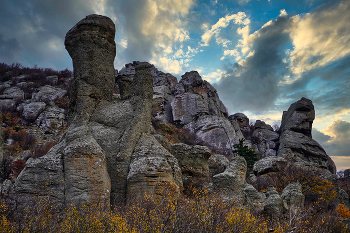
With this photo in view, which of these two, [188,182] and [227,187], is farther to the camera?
[188,182]

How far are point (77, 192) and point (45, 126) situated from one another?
26.1 meters

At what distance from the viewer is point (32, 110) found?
32531 millimetres

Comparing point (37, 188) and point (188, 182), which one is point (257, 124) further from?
point (37, 188)

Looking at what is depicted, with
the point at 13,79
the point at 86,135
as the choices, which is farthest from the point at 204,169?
the point at 13,79

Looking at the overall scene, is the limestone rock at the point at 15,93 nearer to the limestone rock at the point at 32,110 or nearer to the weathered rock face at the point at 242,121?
the limestone rock at the point at 32,110

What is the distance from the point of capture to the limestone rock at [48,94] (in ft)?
123

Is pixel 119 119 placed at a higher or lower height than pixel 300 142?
lower

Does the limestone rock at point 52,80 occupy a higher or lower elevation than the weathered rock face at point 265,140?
higher

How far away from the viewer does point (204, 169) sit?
→ 13.3 metres

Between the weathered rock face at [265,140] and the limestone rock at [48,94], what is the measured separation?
3749 centimetres

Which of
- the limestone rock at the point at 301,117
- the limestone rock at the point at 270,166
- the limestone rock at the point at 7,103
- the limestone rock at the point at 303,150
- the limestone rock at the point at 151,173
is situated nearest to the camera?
the limestone rock at the point at 151,173

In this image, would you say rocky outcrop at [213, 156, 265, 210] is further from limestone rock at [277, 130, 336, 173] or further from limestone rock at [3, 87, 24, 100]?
limestone rock at [3, 87, 24, 100]

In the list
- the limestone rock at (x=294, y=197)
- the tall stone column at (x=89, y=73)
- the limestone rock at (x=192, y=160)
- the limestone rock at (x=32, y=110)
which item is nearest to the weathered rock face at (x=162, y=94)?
the limestone rock at (x=32, y=110)

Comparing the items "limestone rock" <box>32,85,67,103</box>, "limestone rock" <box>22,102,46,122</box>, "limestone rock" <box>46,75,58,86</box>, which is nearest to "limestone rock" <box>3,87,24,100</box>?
"limestone rock" <box>32,85,67,103</box>
